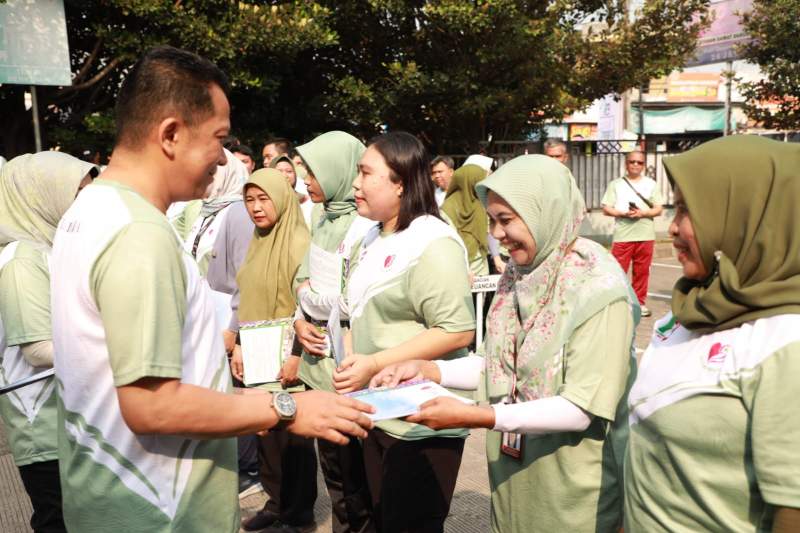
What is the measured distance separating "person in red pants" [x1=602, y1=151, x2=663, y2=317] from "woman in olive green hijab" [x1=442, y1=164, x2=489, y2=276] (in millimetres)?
2014

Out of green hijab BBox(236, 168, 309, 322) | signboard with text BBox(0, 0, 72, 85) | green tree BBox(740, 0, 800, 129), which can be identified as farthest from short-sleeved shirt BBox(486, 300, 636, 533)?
green tree BBox(740, 0, 800, 129)

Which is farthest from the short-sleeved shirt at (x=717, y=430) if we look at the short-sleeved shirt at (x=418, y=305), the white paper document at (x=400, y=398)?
the short-sleeved shirt at (x=418, y=305)

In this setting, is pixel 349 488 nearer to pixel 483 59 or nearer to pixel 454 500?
pixel 454 500

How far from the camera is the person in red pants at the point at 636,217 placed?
8.65m

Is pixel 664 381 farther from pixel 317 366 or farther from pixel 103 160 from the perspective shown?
pixel 103 160

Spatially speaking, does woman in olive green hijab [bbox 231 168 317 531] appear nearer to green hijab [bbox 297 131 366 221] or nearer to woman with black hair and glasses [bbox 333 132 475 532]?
green hijab [bbox 297 131 366 221]

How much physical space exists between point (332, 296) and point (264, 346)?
22.3 inches

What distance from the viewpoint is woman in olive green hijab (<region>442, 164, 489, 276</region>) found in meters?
7.43

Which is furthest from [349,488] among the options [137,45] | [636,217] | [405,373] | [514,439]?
[137,45]

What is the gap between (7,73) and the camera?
7.56 m

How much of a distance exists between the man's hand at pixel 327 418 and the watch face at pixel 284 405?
0.10 ft

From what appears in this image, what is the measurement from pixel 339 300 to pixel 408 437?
77 centimetres

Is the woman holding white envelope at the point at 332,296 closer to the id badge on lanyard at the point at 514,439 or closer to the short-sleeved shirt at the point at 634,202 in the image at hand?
the id badge on lanyard at the point at 514,439

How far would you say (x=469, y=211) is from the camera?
745cm
